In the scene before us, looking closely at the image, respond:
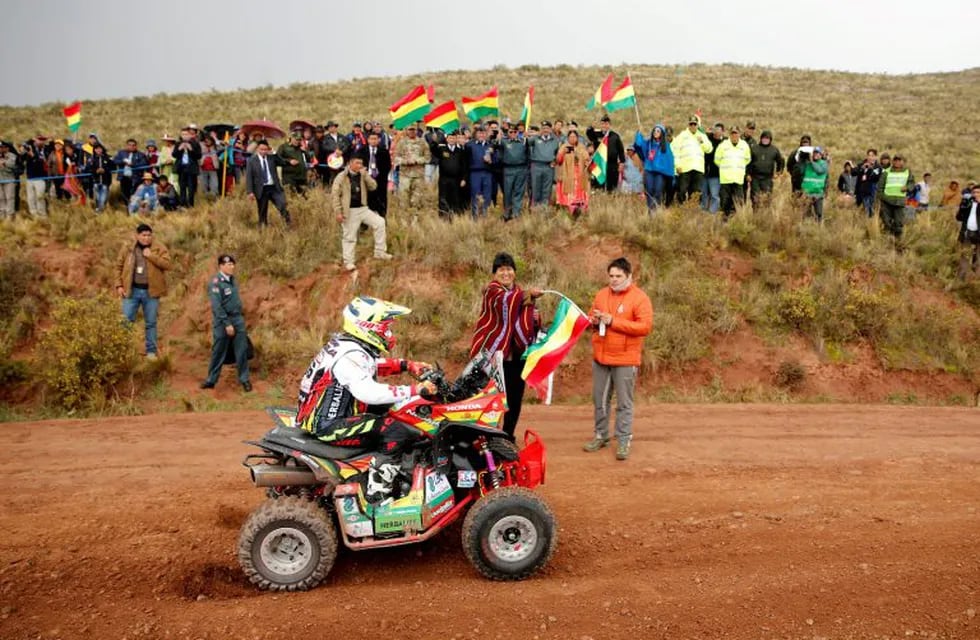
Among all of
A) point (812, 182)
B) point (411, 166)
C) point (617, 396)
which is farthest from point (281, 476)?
point (812, 182)

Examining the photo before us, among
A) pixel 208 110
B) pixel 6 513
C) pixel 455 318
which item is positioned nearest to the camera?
pixel 6 513

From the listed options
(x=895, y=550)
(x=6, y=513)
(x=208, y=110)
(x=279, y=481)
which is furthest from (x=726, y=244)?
(x=208, y=110)

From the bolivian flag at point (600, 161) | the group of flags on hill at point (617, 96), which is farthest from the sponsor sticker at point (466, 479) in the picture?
A: the group of flags on hill at point (617, 96)

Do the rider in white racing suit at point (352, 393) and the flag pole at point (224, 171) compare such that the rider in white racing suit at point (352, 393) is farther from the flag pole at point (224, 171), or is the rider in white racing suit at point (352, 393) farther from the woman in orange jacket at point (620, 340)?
the flag pole at point (224, 171)

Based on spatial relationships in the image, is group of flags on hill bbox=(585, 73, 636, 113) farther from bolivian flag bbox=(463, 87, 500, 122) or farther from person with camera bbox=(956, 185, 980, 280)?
person with camera bbox=(956, 185, 980, 280)

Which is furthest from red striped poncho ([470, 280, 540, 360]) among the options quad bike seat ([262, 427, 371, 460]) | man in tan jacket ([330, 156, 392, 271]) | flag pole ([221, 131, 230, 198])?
flag pole ([221, 131, 230, 198])

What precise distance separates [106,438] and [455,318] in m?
5.53

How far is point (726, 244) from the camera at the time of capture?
46.2ft

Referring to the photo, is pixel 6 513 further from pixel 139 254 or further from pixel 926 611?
pixel 926 611

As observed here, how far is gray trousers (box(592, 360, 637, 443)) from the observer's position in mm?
8234

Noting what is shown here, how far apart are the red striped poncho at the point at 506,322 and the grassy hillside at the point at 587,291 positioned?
3734 mm

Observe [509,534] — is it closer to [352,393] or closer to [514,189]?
[352,393]

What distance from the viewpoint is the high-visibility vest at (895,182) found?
1504 centimetres

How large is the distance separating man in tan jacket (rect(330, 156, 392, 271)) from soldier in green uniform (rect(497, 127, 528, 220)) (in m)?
2.77
